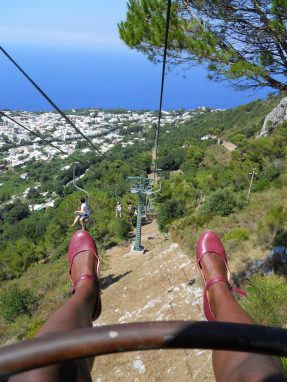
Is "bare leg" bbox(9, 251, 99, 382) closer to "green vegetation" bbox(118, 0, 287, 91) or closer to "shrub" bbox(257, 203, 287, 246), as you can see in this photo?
"green vegetation" bbox(118, 0, 287, 91)

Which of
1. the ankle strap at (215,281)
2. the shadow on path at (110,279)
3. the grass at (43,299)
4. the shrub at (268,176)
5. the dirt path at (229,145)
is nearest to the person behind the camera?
the ankle strap at (215,281)

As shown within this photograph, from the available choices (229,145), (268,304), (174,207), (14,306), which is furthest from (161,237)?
(229,145)

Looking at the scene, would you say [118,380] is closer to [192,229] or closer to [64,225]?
[192,229]

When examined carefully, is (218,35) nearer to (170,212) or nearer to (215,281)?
(215,281)

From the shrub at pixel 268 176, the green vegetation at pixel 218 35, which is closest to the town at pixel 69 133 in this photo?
the shrub at pixel 268 176

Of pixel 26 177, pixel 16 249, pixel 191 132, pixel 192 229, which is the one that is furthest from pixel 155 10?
pixel 26 177

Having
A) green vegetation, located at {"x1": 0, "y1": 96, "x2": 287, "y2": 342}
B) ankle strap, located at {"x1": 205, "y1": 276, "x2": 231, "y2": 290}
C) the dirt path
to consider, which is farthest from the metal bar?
the dirt path

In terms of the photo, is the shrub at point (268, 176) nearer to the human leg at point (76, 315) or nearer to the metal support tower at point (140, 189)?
the metal support tower at point (140, 189)
